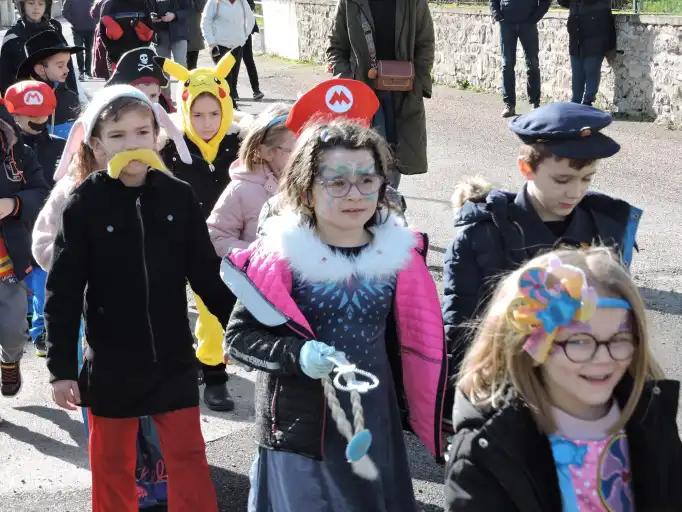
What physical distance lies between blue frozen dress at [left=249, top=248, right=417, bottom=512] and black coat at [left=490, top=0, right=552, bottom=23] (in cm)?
1043

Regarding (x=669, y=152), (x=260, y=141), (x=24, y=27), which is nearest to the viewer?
(x=260, y=141)

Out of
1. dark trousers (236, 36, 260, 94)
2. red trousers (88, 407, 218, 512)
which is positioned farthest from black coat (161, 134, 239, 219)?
dark trousers (236, 36, 260, 94)

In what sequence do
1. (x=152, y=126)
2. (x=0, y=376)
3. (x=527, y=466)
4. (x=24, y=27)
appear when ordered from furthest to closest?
(x=24, y=27), (x=0, y=376), (x=152, y=126), (x=527, y=466)

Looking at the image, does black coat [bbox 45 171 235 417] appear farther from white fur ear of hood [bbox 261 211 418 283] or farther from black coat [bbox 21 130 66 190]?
black coat [bbox 21 130 66 190]

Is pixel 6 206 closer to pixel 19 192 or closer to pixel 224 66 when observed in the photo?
pixel 19 192

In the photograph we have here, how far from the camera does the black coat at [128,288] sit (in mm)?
4168

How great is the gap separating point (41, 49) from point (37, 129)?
1.25 meters

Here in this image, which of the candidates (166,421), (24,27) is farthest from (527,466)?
(24,27)

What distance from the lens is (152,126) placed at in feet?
15.0

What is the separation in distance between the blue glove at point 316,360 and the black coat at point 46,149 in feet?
12.9

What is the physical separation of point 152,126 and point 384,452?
166 cm

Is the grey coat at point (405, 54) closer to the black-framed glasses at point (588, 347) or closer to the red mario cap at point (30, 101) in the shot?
the red mario cap at point (30, 101)

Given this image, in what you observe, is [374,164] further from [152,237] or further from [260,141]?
[260,141]

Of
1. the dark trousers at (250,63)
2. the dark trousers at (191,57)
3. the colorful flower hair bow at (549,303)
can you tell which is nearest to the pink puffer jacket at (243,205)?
the colorful flower hair bow at (549,303)
